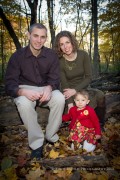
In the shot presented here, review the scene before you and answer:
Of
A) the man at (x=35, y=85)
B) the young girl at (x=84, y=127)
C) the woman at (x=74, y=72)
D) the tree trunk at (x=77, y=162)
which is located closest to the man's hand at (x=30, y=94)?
the man at (x=35, y=85)

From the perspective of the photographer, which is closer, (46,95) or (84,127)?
(46,95)

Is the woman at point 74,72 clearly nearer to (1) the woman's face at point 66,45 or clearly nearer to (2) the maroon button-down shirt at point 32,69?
(1) the woman's face at point 66,45

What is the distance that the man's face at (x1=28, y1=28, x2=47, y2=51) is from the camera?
365 cm

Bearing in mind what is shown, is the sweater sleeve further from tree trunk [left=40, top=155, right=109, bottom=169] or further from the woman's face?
tree trunk [left=40, top=155, right=109, bottom=169]

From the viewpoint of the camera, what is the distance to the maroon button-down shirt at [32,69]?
12.2 ft

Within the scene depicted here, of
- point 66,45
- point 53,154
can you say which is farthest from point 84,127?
point 66,45

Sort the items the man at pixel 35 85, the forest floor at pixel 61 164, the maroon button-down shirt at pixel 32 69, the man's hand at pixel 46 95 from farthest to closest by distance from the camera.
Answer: the maroon button-down shirt at pixel 32 69 → the man's hand at pixel 46 95 → the man at pixel 35 85 → the forest floor at pixel 61 164

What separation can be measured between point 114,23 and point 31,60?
1670cm

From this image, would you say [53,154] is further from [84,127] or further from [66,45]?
[66,45]

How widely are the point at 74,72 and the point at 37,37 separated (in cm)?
103

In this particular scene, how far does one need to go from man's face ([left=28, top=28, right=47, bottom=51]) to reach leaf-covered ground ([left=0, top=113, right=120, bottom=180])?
175cm

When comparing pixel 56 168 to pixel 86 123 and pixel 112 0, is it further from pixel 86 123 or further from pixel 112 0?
pixel 112 0

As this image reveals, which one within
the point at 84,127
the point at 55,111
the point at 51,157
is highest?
the point at 55,111

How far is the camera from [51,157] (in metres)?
3.39
